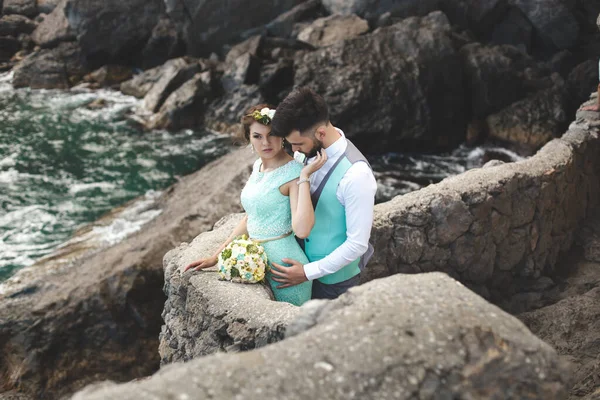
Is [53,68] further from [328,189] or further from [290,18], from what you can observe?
[328,189]

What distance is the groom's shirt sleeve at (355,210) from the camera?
3525mm

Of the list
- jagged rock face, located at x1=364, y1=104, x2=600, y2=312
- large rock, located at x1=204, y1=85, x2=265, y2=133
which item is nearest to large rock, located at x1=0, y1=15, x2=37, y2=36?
large rock, located at x1=204, y1=85, x2=265, y2=133

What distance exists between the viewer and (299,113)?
3449 millimetres

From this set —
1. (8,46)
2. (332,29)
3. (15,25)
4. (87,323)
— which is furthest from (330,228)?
(15,25)

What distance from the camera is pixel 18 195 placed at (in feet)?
40.8

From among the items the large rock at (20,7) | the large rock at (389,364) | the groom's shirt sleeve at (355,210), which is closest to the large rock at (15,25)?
the large rock at (20,7)

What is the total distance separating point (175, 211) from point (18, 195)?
4852 mm

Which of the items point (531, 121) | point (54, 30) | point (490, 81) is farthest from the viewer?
point (54, 30)

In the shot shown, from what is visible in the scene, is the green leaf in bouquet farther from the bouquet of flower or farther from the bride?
the bride

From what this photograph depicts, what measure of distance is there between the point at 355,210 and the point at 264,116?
0.80 m

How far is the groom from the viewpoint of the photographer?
3480 mm

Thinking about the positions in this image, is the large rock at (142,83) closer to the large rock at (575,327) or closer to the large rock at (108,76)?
the large rock at (108,76)

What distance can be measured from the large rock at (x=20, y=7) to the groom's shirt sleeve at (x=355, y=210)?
79.4 feet

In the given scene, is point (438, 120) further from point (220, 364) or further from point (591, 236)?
point (220, 364)
